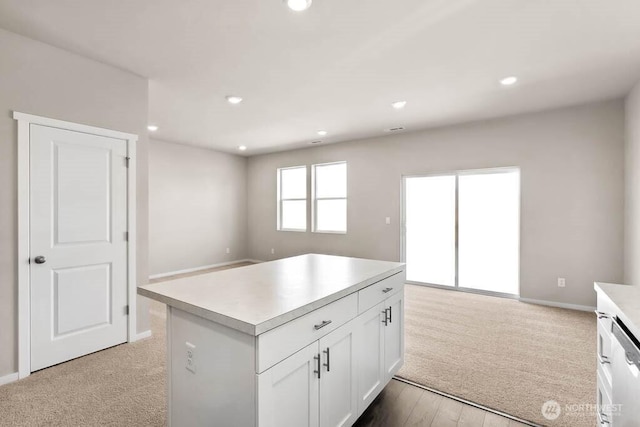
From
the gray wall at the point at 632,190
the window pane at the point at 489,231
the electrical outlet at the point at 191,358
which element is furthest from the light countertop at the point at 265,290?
the window pane at the point at 489,231

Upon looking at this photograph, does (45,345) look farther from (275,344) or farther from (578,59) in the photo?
(578,59)

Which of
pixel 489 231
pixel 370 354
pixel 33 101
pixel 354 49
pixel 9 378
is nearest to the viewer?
pixel 370 354

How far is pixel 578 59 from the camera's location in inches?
109

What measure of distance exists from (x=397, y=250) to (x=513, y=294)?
184 centimetres

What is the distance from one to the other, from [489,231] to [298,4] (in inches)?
166

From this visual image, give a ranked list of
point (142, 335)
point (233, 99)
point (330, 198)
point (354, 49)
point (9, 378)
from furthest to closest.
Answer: point (330, 198) → point (233, 99) → point (142, 335) → point (354, 49) → point (9, 378)

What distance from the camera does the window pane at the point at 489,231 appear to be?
4539 millimetres

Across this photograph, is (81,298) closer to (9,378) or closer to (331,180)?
(9,378)

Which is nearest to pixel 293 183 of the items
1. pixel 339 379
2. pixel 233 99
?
pixel 233 99

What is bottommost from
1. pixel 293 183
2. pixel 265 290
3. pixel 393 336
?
pixel 393 336

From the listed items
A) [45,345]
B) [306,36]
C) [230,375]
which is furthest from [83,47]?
[230,375]

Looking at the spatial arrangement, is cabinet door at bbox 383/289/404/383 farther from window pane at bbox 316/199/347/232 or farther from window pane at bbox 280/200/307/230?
window pane at bbox 280/200/307/230

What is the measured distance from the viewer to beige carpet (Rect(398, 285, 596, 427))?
2.12 meters

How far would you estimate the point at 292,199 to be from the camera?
704cm
